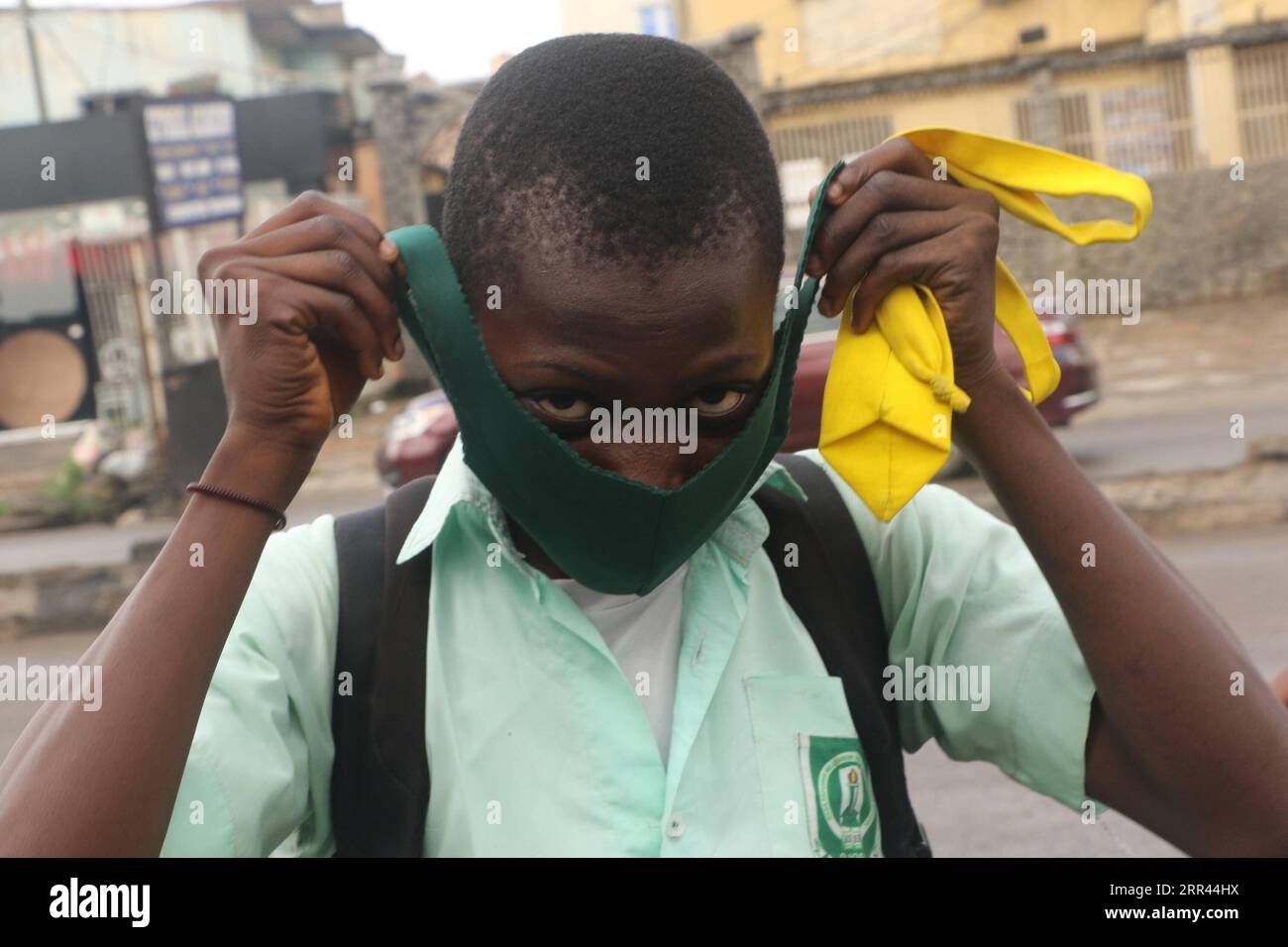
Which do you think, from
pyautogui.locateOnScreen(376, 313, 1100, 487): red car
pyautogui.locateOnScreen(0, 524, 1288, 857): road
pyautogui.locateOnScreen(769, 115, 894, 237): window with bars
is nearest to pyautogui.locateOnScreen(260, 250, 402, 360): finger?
pyautogui.locateOnScreen(0, 524, 1288, 857): road

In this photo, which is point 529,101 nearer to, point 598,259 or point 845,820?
point 598,259

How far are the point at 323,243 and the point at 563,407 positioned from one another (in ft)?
1.02

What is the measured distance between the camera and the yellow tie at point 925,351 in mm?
1544

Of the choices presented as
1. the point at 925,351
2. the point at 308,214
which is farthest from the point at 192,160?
the point at 925,351

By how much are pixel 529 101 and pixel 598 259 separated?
22 cm

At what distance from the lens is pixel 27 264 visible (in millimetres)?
18969

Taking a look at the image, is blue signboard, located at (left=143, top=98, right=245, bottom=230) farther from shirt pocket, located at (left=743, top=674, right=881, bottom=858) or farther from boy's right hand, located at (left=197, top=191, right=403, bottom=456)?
shirt pocket, located at (left=743, top=674, right=881, bottom=858)

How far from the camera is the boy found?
1.41 metres

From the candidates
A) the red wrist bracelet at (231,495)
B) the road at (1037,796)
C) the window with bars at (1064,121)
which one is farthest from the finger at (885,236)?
the window with bars at (1064,121)

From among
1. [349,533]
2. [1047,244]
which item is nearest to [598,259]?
[349,533]

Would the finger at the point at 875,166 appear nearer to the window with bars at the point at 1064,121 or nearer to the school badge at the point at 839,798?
the school badge at the point at 839,798

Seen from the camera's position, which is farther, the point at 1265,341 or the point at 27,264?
the point at 27,264

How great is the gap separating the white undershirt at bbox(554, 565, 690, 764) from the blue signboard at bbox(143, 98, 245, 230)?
39.3ft

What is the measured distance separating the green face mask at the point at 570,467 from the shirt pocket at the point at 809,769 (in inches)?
7.8
